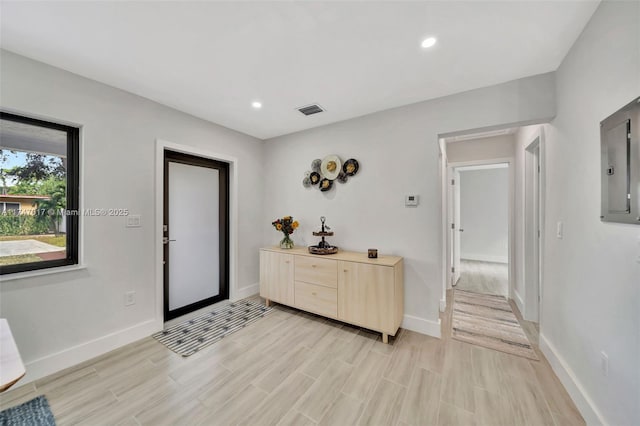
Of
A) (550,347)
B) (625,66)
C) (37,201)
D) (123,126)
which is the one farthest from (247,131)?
(550,347)

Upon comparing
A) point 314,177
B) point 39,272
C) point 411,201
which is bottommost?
point 39,272

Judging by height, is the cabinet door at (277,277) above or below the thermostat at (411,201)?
below

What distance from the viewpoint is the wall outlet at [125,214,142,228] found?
2379mm

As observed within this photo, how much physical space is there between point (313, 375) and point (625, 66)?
8.87 feet

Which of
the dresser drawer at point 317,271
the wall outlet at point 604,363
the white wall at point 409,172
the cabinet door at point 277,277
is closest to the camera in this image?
the wall outlet at point 604,363

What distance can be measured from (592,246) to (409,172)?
1523 mm

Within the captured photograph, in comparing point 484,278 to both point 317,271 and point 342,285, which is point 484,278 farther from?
point 317,271

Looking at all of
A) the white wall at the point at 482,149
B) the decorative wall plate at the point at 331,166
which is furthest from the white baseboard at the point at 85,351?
the white wall at the point at 482,149

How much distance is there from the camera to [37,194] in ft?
6.46

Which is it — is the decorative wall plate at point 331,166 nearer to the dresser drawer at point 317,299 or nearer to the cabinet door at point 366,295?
the cabinet door at point 366,295

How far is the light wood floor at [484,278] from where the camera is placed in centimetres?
396

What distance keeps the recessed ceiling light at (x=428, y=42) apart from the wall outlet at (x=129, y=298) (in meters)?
3.40

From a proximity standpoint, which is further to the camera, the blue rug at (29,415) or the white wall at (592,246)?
the blue rug at (29,415)

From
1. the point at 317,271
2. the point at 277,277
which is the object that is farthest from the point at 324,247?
the point at 277,277
